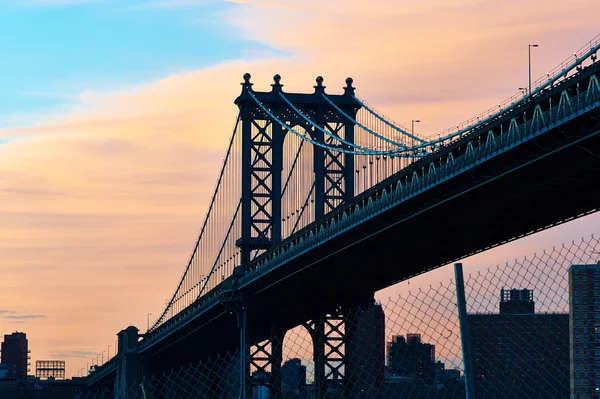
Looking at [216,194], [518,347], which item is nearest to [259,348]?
[216,194]

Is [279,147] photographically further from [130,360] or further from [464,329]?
[464,329]

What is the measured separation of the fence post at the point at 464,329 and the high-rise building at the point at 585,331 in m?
1.55

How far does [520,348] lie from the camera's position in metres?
24.5

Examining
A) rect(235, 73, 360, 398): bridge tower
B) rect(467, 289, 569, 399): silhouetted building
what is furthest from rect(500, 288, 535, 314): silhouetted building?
rect(235, 73, 360, 398): bridge tower

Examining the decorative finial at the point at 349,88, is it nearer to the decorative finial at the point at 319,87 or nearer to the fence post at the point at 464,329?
the decorative finial at the point at 319,87

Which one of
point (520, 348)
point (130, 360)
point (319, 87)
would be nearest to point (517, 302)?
point (520, 348)

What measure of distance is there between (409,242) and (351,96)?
30.2m

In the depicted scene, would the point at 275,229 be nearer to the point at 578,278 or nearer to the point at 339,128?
the point at 339,128

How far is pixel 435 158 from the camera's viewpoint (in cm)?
6047

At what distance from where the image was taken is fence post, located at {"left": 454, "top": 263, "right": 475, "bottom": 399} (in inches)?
852

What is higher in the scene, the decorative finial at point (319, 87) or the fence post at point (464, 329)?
the decorative finial at point (319, 87)

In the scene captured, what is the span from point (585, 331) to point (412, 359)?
4693 mm

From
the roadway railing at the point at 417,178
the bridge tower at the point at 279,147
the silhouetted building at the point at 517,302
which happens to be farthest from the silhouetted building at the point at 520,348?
the bridge tower at the point at 279,147

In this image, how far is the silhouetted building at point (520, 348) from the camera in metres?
24.5
